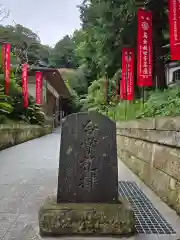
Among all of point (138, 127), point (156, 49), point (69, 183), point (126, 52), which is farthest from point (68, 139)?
point (156, 49)

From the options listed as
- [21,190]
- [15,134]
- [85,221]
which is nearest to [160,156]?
[85,221]

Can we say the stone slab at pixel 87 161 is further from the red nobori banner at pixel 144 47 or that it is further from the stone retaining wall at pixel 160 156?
the red nobori banner at pixel 144 47

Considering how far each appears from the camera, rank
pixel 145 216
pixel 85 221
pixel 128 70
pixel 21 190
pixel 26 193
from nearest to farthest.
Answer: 1. pixel 85 221
2. pixel 145 216
3. pixel 26 193
4. pixel 21 190
5. pixel 128 70

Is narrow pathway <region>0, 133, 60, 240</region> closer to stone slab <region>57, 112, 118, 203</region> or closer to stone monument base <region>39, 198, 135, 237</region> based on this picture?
stone monument base <region>39, 198, 135, 237</region>

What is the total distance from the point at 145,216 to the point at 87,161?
47.1 inches

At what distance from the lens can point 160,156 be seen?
5.05 m

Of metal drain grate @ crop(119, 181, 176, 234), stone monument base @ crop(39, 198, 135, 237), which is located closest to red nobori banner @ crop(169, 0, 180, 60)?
metal drain grate @ crop(119, 181, 176, 234)

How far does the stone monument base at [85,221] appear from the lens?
135 inches

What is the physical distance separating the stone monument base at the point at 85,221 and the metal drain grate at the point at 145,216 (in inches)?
11.9

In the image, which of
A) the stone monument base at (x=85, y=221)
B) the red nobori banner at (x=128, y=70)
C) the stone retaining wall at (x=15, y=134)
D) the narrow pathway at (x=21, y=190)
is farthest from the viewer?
the red nobori banner at (x=128, y=70)

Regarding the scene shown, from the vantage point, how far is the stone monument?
11.3ft

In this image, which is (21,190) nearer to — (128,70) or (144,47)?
(144,47)

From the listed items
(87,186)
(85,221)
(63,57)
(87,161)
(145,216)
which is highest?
(63,57)

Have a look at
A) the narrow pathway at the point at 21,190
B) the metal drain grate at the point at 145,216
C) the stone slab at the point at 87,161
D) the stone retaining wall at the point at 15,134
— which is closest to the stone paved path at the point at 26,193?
the narrow pathway at the point at 21,190
